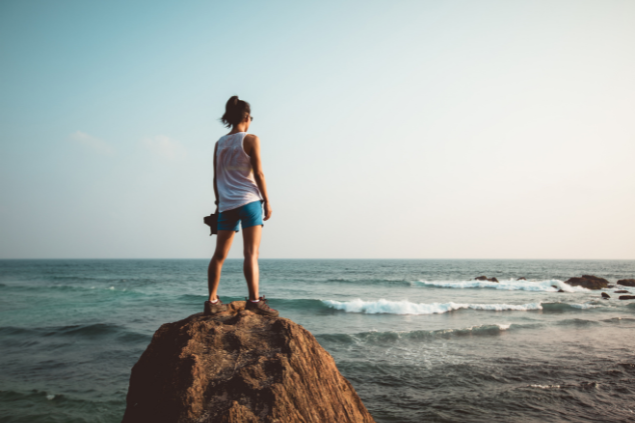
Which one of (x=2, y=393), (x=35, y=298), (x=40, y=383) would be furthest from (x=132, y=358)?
(x=35, y=298)


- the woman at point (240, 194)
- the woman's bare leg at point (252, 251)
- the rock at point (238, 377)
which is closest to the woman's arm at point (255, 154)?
the woman at point (240, 194)

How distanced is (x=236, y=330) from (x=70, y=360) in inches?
348

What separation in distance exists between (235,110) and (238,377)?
2.30m

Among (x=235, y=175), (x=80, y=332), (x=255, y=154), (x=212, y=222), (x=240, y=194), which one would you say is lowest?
(x=80, y=332)

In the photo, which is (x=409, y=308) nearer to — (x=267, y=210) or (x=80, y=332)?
(x=80, y=332)

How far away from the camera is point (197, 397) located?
2.27 m

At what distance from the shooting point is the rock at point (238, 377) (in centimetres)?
222

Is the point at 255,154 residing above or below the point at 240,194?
above

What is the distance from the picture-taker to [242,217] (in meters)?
3.20

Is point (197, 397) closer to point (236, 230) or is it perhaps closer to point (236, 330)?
point (236, 330)

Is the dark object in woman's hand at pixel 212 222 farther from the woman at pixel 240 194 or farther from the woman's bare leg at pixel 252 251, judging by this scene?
the woman's bare leg at pixel 252 251

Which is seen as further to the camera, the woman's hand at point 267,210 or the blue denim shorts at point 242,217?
the woman's hand at point 267,210

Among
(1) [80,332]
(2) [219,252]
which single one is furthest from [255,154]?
(1) [80,332]

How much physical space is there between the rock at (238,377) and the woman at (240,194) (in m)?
0.37
